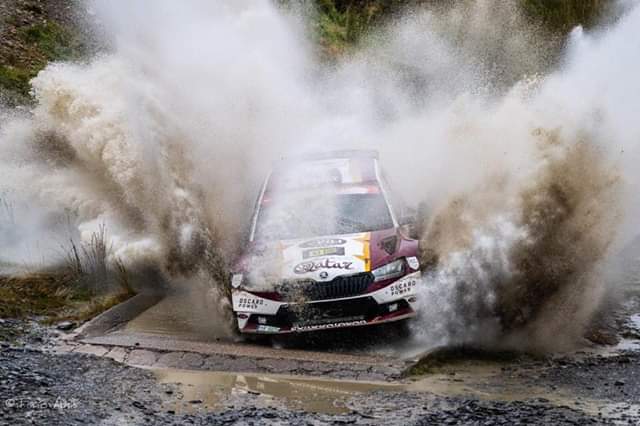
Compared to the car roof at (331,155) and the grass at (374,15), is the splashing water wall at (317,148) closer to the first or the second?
the car roof at (331,155)

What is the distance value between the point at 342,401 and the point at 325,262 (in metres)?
2.07

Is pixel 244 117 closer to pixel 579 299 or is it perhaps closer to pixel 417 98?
pixel 417 98

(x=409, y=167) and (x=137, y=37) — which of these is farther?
(x=137, y=37)

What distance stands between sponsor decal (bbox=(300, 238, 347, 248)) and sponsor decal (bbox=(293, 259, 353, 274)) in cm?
34

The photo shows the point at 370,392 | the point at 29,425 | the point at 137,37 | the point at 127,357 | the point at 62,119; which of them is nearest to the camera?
the point at 29,425

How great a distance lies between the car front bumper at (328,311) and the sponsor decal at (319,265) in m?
0.35

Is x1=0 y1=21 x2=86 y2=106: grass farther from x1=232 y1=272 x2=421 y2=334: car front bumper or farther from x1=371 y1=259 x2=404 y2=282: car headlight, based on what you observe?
x1=371 y1=259 x2=404 y2=282: car headlight

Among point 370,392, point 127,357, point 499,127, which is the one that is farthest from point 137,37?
point 370,392

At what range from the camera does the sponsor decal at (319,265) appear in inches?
374

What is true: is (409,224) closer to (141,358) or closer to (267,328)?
(267,328)

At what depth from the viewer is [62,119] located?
49.3ft

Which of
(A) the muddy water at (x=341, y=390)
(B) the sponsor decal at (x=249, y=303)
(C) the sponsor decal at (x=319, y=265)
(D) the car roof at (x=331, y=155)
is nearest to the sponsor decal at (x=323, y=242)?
(C) the sponsor decal at (x=319, y=265)

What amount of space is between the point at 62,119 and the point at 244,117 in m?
2.99

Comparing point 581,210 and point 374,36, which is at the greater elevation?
point 374,36
